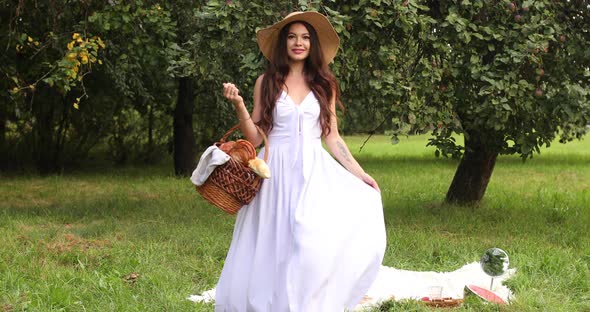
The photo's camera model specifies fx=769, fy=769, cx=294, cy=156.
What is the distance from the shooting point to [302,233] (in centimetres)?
394

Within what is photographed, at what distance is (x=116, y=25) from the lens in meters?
8.53

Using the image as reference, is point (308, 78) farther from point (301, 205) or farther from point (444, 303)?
point (444, 303)

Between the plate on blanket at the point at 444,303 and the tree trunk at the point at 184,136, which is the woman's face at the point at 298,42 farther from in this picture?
the tree trunk at the point at 184,136

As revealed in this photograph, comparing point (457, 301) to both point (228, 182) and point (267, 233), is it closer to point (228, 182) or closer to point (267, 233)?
point (267, 233)

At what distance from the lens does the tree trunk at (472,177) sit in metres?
9.38

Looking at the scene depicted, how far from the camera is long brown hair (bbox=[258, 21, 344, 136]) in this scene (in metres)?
4.26

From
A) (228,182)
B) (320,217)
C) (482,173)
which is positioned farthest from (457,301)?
(482,173)

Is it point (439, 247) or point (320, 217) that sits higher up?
point (320, 217)

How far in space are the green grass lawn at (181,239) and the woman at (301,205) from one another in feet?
3.04

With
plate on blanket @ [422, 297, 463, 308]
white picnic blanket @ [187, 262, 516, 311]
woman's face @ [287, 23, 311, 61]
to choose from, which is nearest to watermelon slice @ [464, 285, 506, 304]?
white picnic blanket @ [187, 262, 516, 311]

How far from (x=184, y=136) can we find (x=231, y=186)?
10.4 meters

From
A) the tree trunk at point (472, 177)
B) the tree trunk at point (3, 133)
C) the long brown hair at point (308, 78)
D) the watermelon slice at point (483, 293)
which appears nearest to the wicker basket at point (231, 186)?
the long brown hair at point (308, 78)

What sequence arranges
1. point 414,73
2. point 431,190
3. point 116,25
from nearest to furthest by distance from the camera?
point 414,73 < point 116,25 < point 431,190

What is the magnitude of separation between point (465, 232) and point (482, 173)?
1888 millimetres
